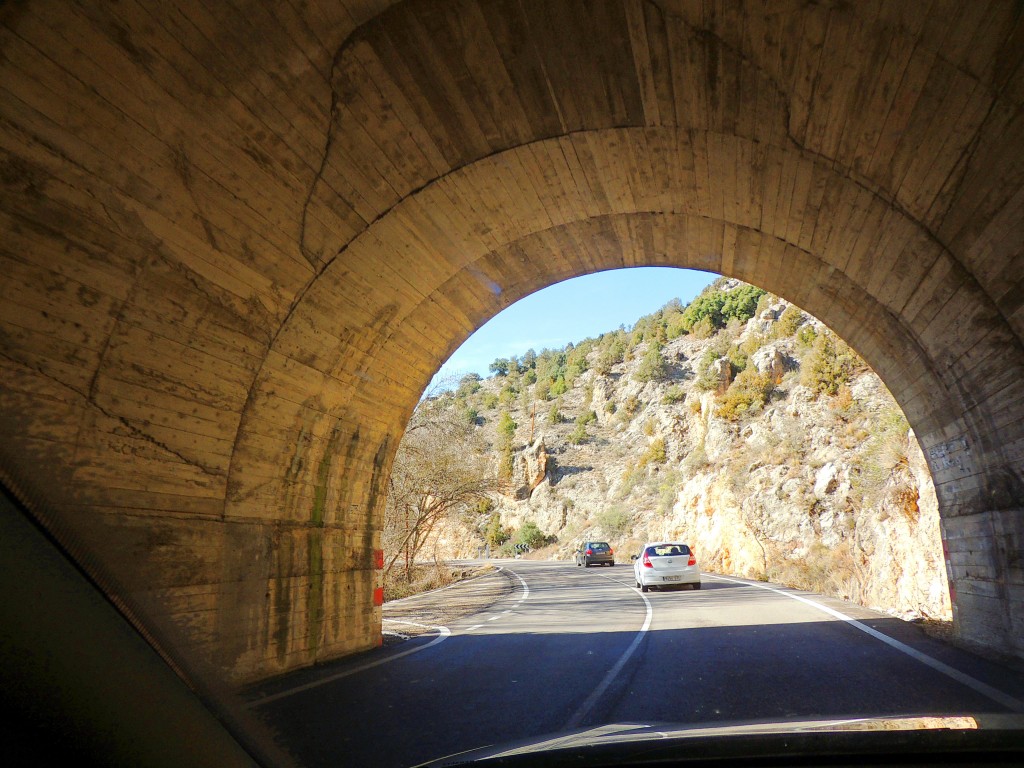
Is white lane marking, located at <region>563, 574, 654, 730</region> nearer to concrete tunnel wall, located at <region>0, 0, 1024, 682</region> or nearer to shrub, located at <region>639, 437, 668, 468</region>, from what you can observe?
concrete tunnel wall, located at <region>0, 0, 1024, 682</region>

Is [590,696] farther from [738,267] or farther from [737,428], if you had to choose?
[737,428]

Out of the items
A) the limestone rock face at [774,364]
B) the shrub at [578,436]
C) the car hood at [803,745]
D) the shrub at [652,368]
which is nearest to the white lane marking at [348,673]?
the car hood at [803,745]

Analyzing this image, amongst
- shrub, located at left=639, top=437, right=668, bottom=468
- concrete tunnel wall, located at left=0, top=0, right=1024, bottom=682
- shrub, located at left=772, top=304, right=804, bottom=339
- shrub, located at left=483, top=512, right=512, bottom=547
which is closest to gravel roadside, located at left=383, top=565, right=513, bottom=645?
concrete tunnel wall, located at left=0, top=0, right=1024, bottom=682

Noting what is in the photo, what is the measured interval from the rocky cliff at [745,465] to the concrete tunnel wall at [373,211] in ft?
26.1

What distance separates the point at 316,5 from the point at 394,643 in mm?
8647

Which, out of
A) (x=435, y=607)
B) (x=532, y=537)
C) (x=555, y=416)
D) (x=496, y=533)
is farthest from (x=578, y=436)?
(x=435, y=607)

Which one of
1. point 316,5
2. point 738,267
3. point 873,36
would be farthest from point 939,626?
point 316,5

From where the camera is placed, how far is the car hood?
2.35 metres

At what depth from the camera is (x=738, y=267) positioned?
10586 millimetres

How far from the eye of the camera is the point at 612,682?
6.87 metres

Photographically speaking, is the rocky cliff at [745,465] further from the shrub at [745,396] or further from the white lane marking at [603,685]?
the white lane marking at [603,685]

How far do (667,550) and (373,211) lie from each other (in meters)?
16.5

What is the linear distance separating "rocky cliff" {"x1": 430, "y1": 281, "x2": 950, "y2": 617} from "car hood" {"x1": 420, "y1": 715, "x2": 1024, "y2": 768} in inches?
479

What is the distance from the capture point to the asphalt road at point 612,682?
513 cm
